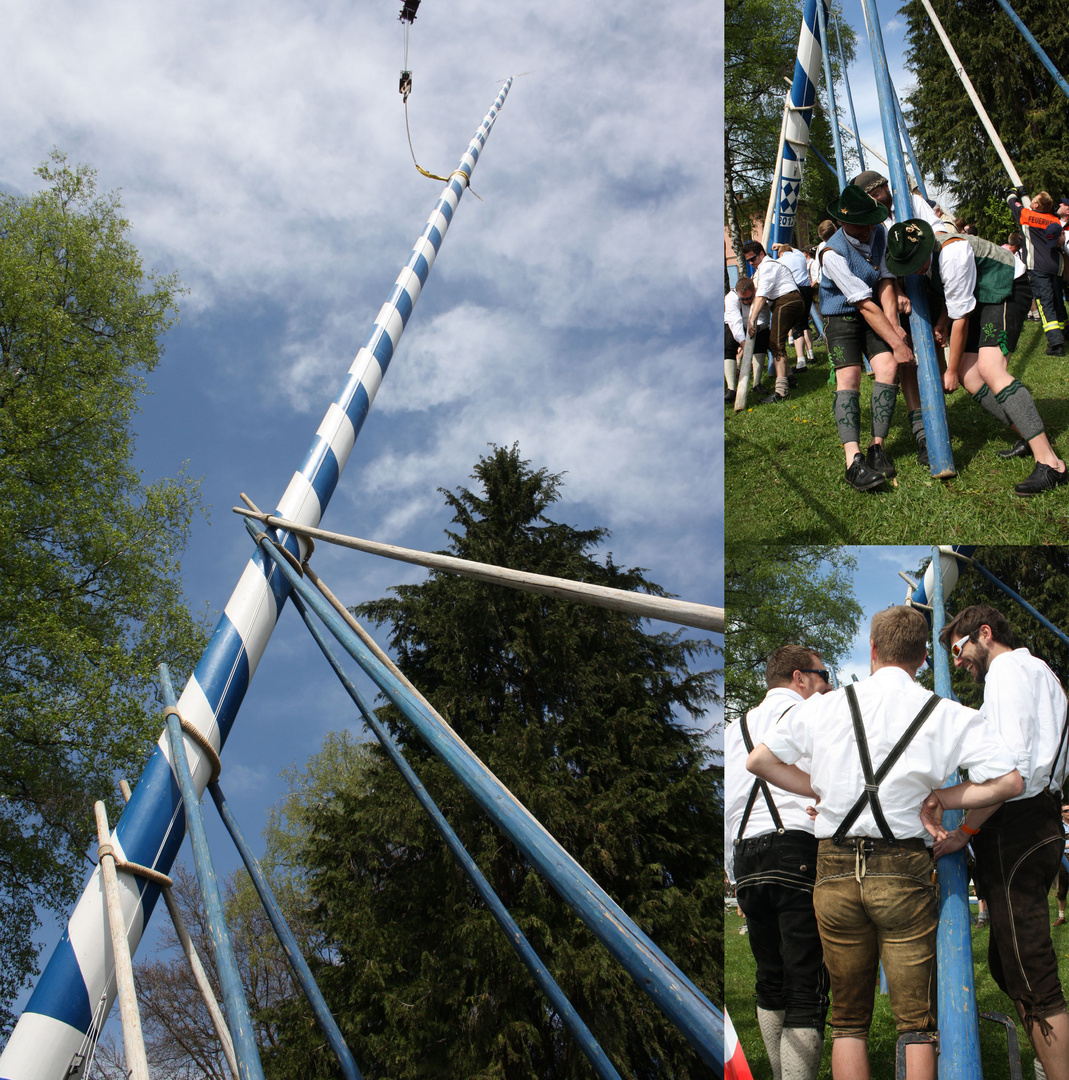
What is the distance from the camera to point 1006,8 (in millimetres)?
1792

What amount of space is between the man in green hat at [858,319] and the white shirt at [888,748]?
42cm

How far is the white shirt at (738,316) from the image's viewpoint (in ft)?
7.30

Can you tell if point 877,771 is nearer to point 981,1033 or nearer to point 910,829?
point 910,829

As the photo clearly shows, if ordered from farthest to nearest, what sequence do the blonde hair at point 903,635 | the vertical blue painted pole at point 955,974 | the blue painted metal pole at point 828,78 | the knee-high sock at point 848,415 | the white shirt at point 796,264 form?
the white shirt at point 796,264 < the blue painted metal pole at point 828,78 < the knee-high sock at point 848,415 < the blonde hair at point 903,635 < the vertical blue painted pole at point 955,974

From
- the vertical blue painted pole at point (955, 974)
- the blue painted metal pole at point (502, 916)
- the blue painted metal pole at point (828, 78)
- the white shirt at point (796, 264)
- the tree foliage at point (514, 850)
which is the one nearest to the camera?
the vertical blue painted pole at point (955, 974)

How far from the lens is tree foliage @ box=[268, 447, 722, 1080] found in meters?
8.03

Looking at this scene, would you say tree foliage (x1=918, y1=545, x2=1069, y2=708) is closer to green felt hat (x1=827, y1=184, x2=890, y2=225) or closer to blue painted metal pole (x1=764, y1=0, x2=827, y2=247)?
green felt hat (x1=827, y1=184, x2=890, y2=225)

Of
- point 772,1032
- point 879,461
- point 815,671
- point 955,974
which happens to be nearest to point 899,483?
point 879,461

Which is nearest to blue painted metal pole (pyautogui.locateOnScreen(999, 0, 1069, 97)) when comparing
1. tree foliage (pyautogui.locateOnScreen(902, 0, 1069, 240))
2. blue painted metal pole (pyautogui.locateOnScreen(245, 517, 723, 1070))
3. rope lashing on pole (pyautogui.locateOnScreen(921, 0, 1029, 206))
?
tree foliage (pyautogui.locateOnScreen(902, 0, 1069, 240))

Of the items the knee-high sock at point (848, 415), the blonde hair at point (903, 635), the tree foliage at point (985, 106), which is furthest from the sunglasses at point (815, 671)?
the tree foliage at point (985, 106)

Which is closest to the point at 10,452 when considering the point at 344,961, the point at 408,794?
the point at 408,794

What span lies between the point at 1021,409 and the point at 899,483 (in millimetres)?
239

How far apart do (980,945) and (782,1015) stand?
38cm

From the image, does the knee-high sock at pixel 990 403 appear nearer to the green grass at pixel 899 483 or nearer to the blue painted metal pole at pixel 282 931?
the green grass at pixel 899 483
